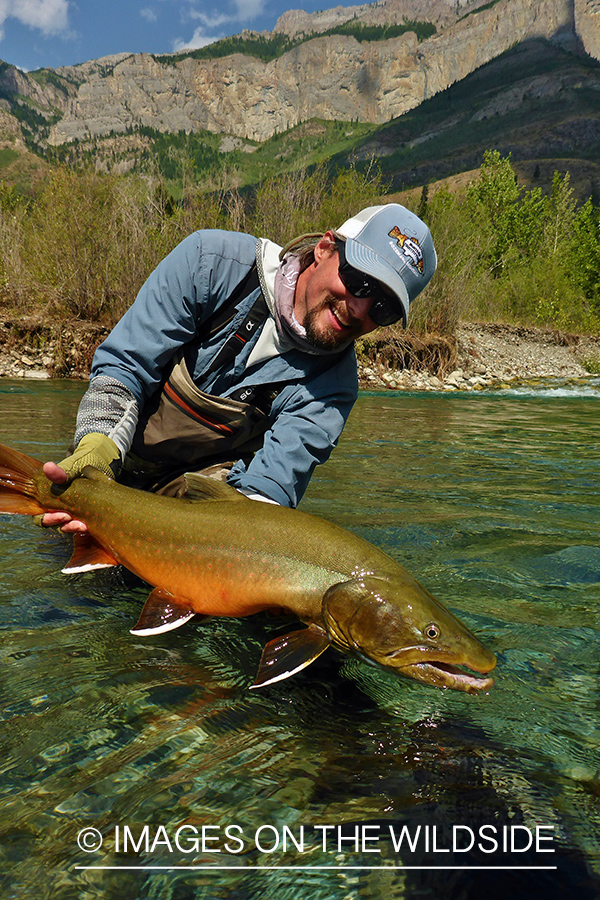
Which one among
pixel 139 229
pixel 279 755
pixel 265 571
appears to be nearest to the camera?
pixel 279 755

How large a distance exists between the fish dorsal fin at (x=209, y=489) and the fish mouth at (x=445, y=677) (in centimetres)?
94

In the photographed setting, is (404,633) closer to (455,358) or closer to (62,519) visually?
(62,519)

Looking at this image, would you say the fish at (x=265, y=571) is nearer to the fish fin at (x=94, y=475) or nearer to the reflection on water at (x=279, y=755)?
Answer: the fish fin at (x=94, y=475)

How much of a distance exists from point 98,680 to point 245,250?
7.37ft

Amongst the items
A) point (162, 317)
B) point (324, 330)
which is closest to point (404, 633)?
point (324, 330)

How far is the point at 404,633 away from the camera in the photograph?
203 centimetres

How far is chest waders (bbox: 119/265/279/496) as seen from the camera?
3.38 metres

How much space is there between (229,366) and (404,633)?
1921 millimetres

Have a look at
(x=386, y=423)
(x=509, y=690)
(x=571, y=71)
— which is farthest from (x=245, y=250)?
(x=571, y=71)

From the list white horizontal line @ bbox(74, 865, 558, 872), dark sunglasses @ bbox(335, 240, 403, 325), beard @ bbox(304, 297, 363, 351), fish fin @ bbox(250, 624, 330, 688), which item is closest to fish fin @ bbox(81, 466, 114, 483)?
fish fin @ bbox(250, 624, 330, 688)

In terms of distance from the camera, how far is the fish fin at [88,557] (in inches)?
108

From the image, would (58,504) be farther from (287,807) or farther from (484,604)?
(484,604)

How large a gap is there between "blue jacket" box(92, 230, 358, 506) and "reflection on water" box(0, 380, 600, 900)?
87 centimetres

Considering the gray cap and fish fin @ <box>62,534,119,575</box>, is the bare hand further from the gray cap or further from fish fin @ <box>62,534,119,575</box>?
the gray cap
